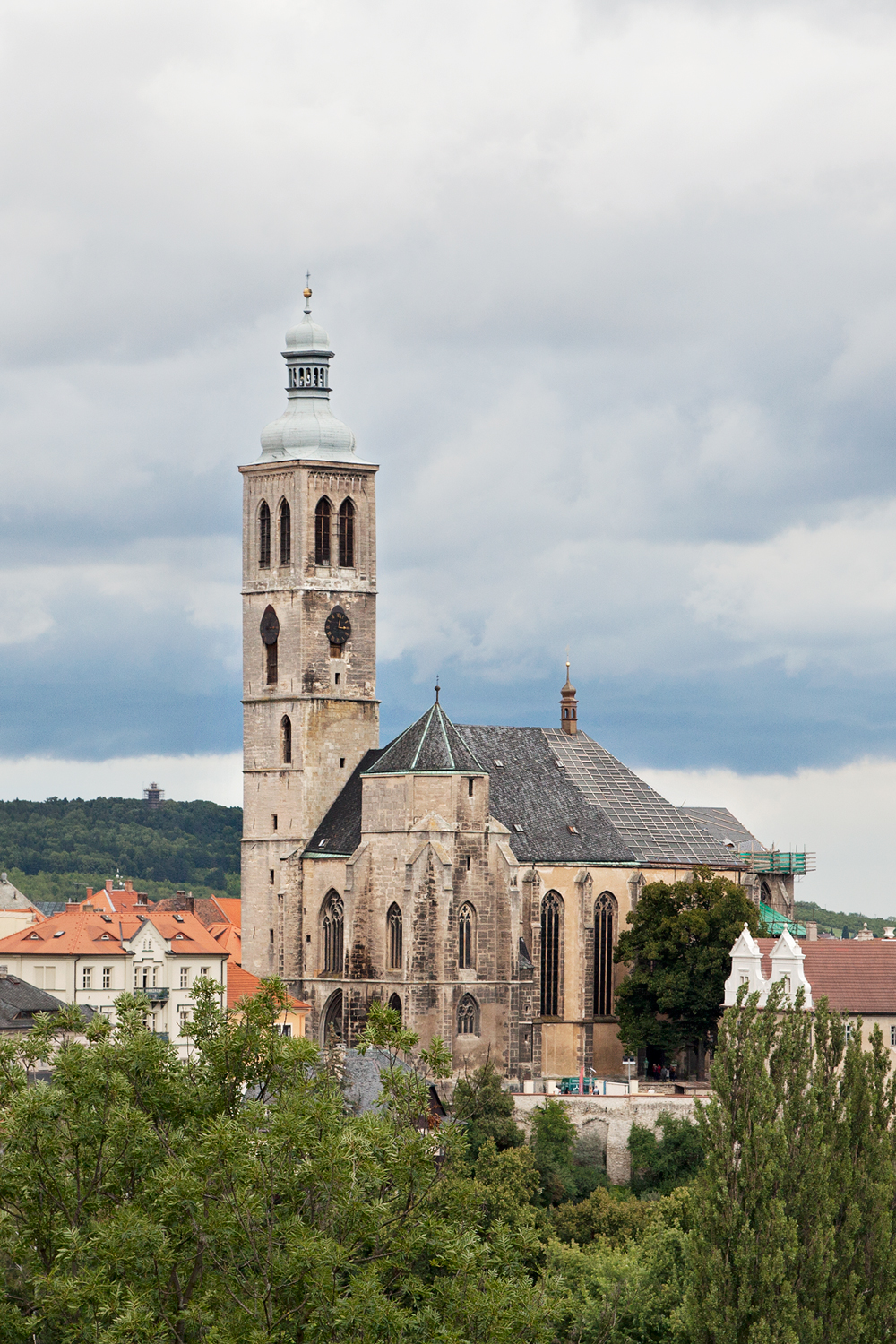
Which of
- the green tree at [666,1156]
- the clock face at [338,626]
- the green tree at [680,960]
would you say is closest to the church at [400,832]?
the clock face at [338,626]

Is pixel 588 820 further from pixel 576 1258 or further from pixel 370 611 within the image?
pixel 576 1258

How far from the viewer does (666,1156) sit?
8838cm

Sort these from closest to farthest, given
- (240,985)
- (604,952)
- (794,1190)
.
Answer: (794,1190) → (604,952) → (240,985)

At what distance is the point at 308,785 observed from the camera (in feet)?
358

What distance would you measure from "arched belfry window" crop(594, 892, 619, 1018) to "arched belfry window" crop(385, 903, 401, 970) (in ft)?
30.4

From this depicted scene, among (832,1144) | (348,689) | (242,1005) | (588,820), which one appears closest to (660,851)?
(588,820)

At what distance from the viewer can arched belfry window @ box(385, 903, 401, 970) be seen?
101125 millimetres

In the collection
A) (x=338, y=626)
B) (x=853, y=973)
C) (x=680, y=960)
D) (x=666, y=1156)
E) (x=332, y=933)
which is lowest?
(x=666, y=1156)

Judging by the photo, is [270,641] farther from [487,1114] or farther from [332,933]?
[487,1114]

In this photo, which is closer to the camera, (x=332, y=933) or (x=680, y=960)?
(x=680, y=960)

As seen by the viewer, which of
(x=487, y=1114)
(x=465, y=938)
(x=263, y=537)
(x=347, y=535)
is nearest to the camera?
(x=487, y=1114)

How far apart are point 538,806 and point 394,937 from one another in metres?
10.1

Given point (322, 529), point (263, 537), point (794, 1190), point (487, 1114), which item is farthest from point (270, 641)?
point (794, 1190)

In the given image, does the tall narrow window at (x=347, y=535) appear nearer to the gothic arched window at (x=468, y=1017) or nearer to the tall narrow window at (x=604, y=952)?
the tall narrow window at (x=604, y=952)
